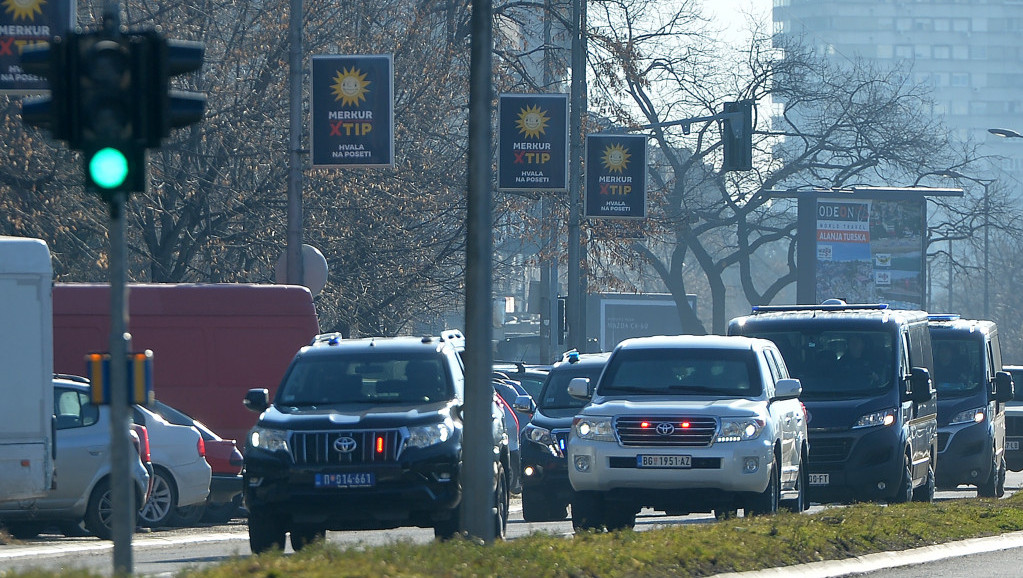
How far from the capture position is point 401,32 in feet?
104

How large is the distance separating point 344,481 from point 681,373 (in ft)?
13.0

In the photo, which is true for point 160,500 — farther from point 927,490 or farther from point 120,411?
point 120,411

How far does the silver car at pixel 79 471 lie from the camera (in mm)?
15664

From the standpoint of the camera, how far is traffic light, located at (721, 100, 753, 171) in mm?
27656

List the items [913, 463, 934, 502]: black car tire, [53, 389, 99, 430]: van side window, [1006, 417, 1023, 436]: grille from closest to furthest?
[53, 389, 99, 430]: van side window
[913, 463, 934, 502]: black car tire
[1006, 417, 1023, 436]: grille

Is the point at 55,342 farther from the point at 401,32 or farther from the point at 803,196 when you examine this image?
the point at 803,196

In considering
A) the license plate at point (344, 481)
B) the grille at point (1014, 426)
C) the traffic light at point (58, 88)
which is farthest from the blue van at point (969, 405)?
the traffic light at point (58, 88)

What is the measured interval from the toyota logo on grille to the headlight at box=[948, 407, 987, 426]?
12.7 m

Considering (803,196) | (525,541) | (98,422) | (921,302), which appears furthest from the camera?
(921,302)

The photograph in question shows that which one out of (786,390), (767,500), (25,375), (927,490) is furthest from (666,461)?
(927,490)

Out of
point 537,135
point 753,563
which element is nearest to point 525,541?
point 753,563

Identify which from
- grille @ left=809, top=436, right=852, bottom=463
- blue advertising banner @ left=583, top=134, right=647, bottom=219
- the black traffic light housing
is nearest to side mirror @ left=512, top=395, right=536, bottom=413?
grille @ left=809, top=436, right=852, bottom=463

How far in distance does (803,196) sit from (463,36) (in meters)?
16.9

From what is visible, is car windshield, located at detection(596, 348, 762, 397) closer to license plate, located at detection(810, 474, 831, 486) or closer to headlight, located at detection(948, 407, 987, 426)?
license plate, located at detection(810, 474, 831, 486)
